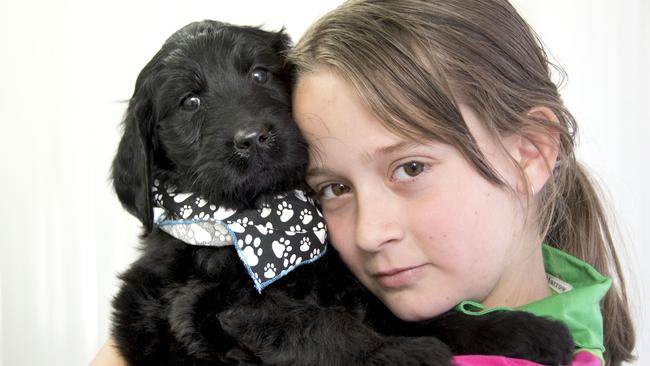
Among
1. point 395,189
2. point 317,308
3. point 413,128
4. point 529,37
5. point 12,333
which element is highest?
point 529,37

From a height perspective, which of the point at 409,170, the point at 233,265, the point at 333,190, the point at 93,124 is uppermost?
the point at 409,170

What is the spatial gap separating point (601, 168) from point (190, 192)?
217cm

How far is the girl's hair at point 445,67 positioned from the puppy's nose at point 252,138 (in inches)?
7.9

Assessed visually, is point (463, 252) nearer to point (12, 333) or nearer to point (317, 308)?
point (317, 308)

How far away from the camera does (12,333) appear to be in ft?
10.7

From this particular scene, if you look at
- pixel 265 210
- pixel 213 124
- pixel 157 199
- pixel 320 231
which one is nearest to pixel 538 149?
pixel 320 231

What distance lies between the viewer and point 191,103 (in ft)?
5.94

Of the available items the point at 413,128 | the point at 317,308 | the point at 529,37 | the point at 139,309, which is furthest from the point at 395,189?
the point at 139,309

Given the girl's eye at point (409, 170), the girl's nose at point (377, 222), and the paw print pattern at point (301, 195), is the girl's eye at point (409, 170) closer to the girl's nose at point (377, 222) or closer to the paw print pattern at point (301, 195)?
the girl's nose at point (377, 222)

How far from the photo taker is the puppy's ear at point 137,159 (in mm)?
1751

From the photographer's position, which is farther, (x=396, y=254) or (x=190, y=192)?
(x=190, y=192)

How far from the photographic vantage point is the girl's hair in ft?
4.88

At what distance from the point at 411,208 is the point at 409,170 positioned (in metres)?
0.08

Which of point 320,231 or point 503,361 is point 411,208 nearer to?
point 320,231
